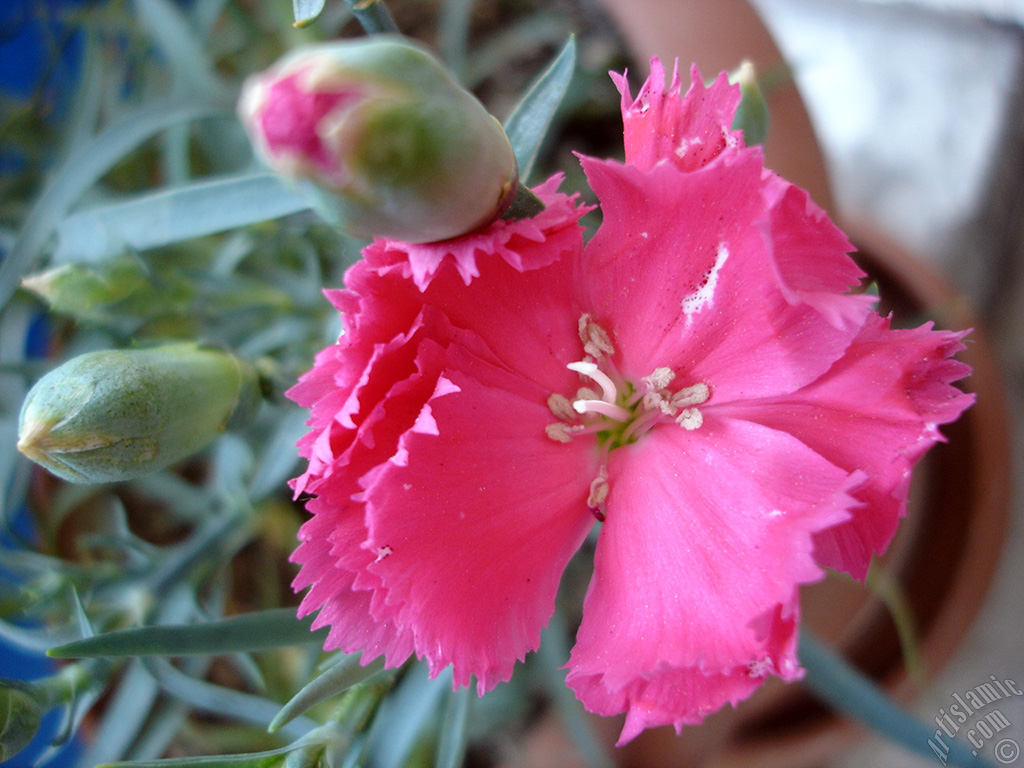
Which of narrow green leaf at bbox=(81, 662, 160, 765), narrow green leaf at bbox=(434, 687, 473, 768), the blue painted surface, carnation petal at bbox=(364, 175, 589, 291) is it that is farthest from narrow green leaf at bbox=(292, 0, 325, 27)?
the blue painted surface

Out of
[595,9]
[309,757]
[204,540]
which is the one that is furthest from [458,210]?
[595,9]

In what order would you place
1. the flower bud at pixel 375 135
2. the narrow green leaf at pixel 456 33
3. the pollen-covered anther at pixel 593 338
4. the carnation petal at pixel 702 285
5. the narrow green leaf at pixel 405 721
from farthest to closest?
1. the narrow green leaf at pixel 456 33
2. the narrow green leaf at pixel 405 721
3. the pollen-covered anther at pixel 593 338
4. the carnation petal at pixel 702 285
5. the flower bud at pixel 375 135

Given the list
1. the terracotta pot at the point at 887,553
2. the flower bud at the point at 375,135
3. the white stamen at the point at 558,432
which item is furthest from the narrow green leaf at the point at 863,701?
the flower bud at the point at 375,135

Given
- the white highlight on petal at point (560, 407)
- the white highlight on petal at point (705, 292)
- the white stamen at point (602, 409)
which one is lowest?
the white highlight on petal at point (560, 407)

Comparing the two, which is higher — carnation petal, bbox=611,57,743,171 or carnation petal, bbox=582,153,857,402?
carnation petal, bbox=611,57,743,171

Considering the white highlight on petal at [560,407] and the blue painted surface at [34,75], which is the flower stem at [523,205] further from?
the blue painted surface at [34,75]

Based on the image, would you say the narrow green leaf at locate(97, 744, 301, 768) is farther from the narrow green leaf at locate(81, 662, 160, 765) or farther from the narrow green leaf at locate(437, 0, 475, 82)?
the narrow green leaf at locate(437, 0, 475, 82)

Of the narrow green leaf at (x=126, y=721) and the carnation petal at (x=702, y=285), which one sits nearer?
the carnation petal at (x=702, y=285)

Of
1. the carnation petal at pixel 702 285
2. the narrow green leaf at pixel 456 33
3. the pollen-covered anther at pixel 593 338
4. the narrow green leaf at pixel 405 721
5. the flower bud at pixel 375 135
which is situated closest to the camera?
the flower bud at pixel 375 135
